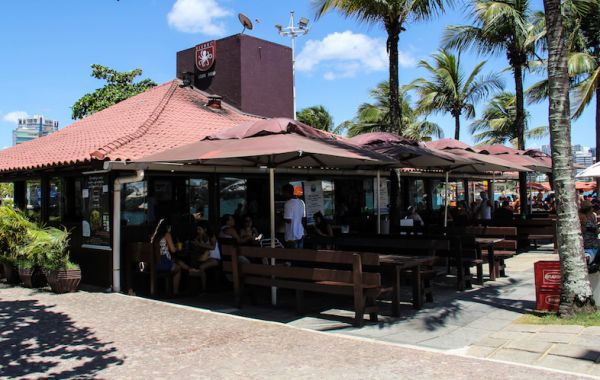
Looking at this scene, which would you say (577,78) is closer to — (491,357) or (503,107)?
(491,357)

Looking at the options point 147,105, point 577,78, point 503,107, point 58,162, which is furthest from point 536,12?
point 503,107

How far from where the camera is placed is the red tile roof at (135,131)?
31.9 feet

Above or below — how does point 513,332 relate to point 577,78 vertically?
below

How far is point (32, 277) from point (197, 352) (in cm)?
603

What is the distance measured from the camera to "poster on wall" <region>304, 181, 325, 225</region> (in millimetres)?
14070

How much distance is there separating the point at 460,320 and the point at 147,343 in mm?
3902

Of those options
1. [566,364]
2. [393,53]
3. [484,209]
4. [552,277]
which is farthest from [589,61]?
[566,364]

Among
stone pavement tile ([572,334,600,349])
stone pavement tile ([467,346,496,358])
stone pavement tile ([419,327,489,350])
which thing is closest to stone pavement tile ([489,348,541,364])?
stone pavement tile ([467,346,496,358])

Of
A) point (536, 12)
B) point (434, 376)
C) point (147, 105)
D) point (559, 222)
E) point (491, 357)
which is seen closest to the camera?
point (434, 376)

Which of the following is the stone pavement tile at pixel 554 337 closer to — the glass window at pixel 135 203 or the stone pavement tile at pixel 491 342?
the stone pavement tile at pixel 491 342

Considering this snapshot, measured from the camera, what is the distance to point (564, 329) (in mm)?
5969

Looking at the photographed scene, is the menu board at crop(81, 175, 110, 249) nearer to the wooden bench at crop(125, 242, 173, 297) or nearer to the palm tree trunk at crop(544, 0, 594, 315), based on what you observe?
the wooden bench at crop(125, 242, 173, 297)

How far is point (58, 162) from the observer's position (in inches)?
383

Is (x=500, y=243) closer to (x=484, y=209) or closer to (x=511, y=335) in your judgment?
(x=511, y=335)
